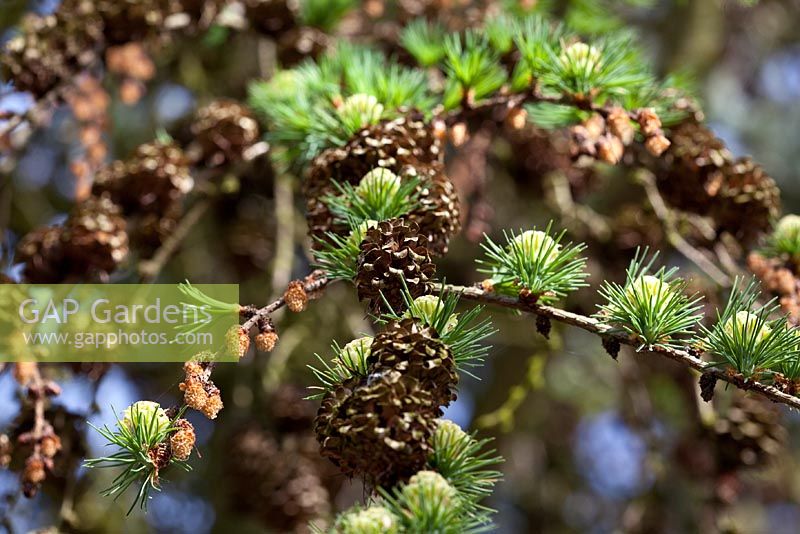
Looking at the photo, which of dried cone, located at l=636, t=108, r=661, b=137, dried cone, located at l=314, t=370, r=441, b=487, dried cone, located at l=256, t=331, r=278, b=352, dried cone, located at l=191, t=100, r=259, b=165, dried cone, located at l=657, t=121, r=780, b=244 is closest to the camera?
dried cone, located at l=314, t=370, r=441, b=487

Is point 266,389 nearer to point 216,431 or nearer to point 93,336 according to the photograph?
point 216,431

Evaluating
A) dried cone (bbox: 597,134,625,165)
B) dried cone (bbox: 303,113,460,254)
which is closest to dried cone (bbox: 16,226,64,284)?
dried cone (bbox: 303,113,460,254)

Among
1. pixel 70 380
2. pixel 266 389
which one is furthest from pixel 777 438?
pixel 70 380

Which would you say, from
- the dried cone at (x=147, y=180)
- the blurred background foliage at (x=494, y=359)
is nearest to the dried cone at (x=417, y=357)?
the blurred background foliage at (x=494, y=359)

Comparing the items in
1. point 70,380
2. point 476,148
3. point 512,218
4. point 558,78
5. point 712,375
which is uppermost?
point 512,218

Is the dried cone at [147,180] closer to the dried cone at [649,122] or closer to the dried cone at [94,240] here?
the dried cone at [94,240]

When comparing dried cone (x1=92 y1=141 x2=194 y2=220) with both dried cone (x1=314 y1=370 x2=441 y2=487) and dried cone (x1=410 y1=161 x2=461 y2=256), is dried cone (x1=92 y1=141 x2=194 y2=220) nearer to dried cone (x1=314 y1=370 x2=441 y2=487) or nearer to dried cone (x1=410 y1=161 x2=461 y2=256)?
dried cone (x1=410 y1=161 x2=461 y2=256)

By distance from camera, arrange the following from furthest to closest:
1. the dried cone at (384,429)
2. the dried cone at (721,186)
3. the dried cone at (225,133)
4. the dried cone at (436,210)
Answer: the dried cone at (225,133) < the dried cone at (721,186) < the dried cone at (436,210) < the dried cone at (384,429)
